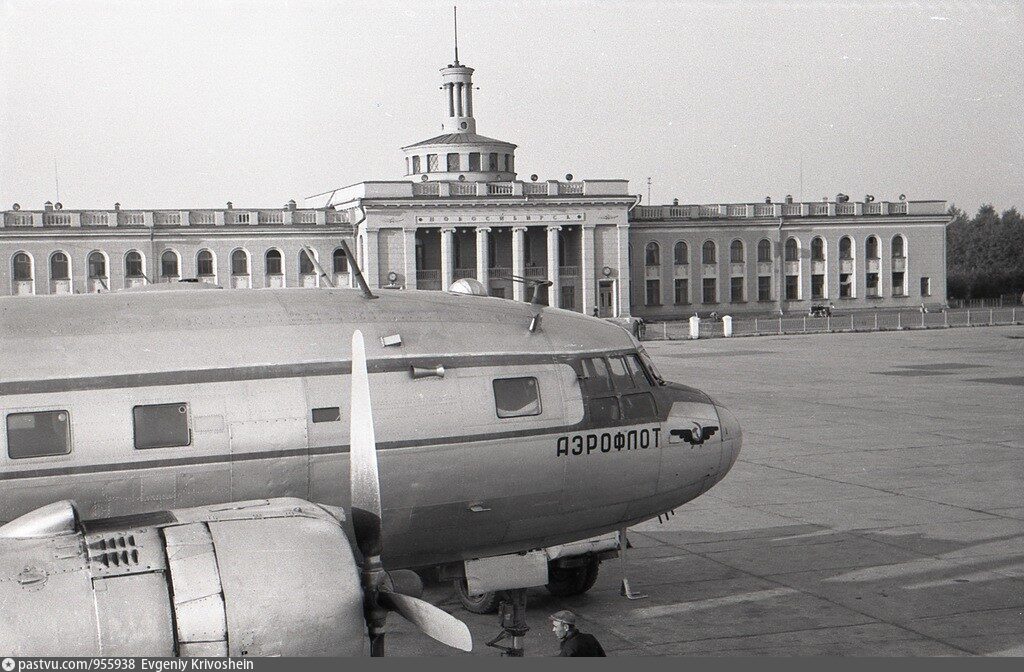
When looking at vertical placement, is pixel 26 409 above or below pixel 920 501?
above

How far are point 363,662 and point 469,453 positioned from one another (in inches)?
207

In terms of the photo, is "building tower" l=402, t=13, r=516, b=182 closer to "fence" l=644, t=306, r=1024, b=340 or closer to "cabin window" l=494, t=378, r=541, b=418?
"fence" l=644, t=306, r=1024, b=340

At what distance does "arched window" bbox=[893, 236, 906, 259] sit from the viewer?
111250 millimetres

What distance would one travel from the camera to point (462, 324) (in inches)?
543

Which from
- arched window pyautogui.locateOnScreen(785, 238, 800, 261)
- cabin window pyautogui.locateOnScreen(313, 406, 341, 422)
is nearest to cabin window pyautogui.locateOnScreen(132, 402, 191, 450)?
cabin window pyautogui.locateOnScreen(313, 406, 341, 422)

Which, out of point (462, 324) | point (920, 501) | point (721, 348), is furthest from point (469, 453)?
point (721, 348)

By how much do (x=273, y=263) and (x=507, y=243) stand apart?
21.7m

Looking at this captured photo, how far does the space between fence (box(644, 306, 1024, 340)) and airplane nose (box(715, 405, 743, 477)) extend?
233 ft

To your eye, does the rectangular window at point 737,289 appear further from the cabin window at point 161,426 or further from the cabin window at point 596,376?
the cabin window at point 161,426

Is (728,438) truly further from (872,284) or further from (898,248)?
(898,248)

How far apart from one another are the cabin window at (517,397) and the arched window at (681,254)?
96.1 m

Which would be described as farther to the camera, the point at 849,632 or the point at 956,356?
the point at 956,356

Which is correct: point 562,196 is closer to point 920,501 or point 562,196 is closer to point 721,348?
point 721,348

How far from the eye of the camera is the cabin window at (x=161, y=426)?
471 inches
